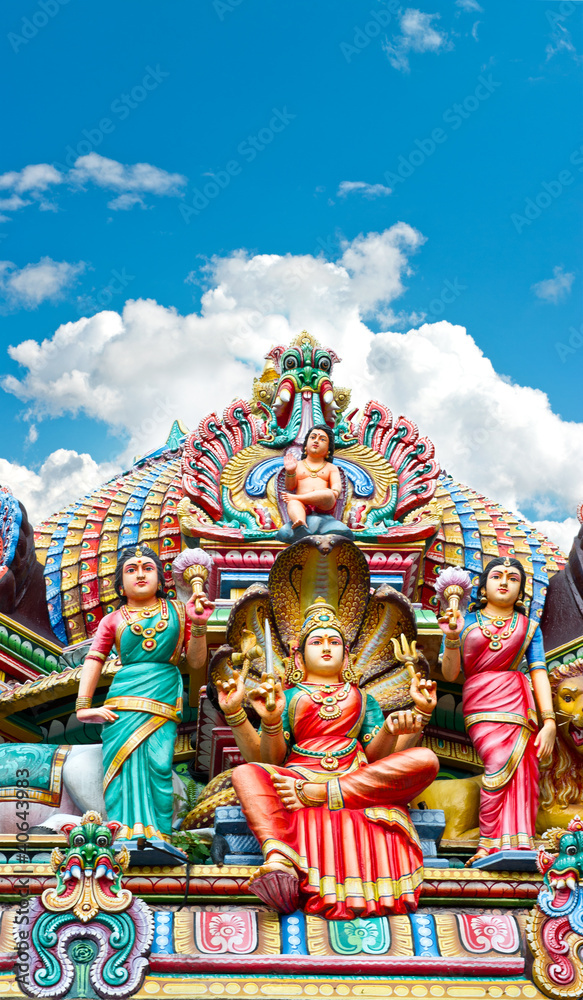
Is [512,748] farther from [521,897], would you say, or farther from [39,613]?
[39,613]

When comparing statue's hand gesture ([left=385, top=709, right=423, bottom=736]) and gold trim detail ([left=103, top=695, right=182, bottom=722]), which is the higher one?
gold trim detail ([left=103, top=695, right=182, bottom=722])

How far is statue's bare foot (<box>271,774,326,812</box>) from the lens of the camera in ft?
29.2

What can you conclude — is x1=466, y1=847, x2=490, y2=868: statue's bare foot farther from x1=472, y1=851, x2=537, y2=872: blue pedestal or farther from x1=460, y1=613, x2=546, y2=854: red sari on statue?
x1=472, y1=851, x2=537, y2=872: blue pedestal

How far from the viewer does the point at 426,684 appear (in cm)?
909

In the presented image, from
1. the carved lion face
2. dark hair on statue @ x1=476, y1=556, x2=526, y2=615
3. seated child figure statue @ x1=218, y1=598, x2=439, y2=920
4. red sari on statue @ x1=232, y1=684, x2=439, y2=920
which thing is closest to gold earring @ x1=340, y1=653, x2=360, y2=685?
seated child figure statue @ x1=218, y1=598, x2=439, y2=920

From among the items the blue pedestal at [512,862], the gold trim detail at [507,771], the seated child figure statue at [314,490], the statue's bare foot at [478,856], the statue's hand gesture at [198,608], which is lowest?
the blue pedestal at [512,862]

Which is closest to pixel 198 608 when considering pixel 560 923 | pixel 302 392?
pixel 560 923

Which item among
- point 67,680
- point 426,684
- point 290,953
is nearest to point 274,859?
point 290,953

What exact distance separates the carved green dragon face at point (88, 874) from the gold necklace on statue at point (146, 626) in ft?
7.02

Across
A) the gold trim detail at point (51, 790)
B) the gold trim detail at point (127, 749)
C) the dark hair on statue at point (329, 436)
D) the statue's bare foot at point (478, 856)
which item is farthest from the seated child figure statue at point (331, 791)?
the dark hair on statue at point (329, 436)

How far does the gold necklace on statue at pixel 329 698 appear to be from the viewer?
31.5ft

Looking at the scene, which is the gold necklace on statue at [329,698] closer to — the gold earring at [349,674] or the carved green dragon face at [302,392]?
the gold earring at [349,674]

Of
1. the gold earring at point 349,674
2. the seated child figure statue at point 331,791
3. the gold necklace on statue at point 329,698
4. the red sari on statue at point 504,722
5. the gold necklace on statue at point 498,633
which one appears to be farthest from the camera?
the gold necklace on statue at point 498,633

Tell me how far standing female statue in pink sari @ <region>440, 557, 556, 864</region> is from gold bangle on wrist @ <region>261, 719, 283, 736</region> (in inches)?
72.1
